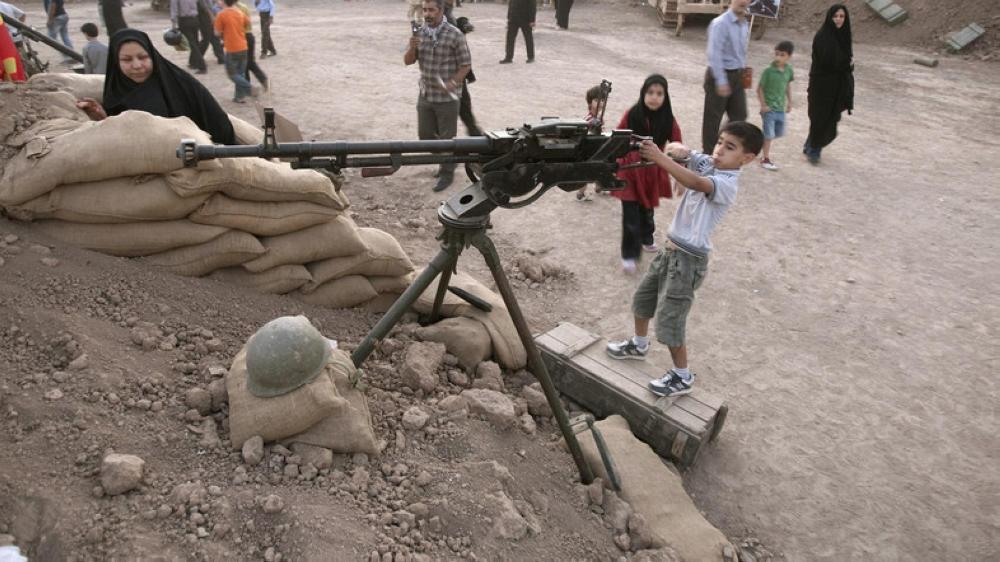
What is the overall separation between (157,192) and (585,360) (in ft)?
7.48

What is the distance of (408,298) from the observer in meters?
2.59

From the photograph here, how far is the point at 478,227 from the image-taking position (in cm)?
247

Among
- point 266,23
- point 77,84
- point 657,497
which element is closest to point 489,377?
point 657,497

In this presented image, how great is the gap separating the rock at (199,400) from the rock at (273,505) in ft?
1.85

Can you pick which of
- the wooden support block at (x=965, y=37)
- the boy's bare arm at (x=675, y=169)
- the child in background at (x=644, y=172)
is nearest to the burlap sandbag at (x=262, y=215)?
the boy's bare arm at (x=675, y=169)

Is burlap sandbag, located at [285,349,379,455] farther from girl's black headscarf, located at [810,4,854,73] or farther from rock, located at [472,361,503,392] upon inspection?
girl's black headscarf, located at [810,4,854,73]

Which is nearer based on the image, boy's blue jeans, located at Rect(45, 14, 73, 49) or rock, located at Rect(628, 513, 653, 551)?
rock, located at Rect(628, 513, 653, 551)

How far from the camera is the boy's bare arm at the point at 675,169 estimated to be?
2633 millimetres

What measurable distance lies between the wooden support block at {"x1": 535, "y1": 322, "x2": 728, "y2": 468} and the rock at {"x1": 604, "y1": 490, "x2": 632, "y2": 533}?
1.70 ft

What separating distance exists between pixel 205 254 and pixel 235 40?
22.1 ft

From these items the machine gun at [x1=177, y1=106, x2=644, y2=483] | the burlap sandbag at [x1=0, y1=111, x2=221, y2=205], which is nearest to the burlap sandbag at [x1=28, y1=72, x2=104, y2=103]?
the burlap sandbag at [x1=0, y1=111, x2=221, y2=205]

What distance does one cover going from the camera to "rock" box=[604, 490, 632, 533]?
8.90 feet

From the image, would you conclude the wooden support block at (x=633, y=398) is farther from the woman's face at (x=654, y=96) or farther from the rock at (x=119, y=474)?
the rock at (x=119, y=474)

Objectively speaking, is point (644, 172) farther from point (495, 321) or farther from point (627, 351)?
point (495, 321)
